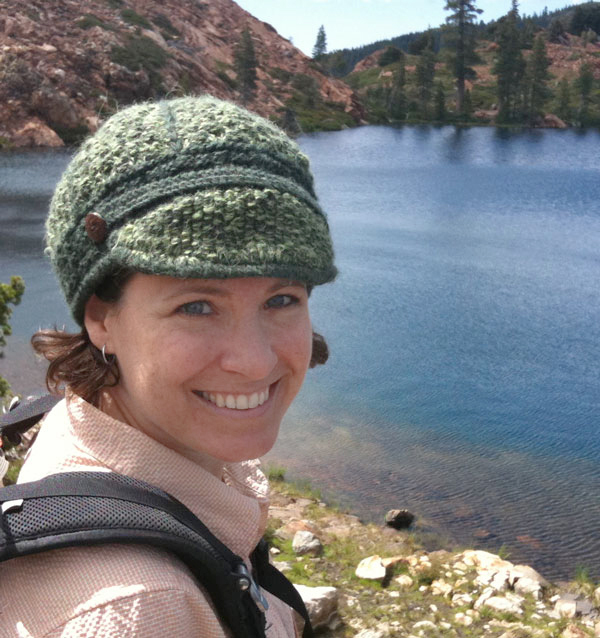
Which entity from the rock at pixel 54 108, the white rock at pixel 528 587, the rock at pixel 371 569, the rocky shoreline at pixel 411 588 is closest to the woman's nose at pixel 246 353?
the rocky shoreline at pixel 411 588

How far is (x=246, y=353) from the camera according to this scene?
57.9 inches

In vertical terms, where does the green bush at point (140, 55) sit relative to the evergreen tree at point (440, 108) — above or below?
above

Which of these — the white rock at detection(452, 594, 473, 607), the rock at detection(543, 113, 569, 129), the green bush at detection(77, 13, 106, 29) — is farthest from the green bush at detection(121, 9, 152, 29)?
the white rock at detection(452, 594, 473, 607)

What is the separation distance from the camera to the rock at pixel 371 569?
5.40 meters

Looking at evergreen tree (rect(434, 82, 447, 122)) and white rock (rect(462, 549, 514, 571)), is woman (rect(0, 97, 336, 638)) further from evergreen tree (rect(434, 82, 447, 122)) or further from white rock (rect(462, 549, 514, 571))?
evergreen tree (rect(434, 82, 447, 122))

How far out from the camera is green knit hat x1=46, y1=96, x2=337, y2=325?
1386mm

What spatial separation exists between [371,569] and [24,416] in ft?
13.4

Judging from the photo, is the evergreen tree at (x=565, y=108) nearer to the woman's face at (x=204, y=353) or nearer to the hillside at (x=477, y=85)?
the hillside at (x=477, y=85)

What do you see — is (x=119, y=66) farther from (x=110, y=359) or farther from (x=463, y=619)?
(x=110, y=359)

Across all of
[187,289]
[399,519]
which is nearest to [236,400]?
[187,289]

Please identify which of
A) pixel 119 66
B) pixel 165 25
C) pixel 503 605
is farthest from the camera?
pixel 165 25

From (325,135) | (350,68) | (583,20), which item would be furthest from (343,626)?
(583,20)

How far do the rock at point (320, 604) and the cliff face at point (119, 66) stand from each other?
23.4 m

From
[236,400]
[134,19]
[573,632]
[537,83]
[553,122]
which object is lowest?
[573,632]
